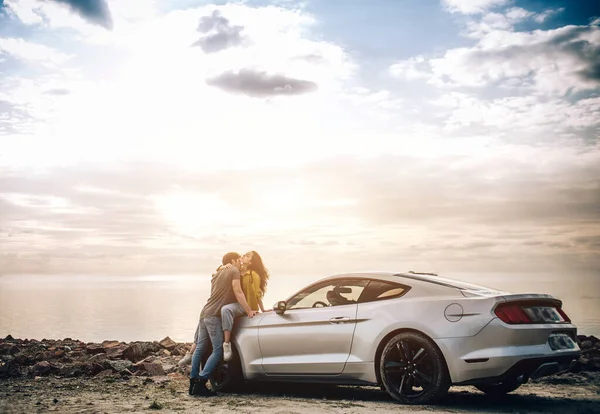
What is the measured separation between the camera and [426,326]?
7.81 meters

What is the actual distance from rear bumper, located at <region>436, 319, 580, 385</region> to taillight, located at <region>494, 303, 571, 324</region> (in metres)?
0.08

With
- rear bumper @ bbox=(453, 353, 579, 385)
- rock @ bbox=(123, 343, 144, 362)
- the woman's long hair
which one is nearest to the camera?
rear bumper @ bbox=(453, 353, 579, 385)

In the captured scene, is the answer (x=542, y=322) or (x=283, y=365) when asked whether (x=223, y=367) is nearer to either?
(x=283, y=365)

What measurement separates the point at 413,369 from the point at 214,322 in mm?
3117

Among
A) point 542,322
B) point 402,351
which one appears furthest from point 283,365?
point 542,322

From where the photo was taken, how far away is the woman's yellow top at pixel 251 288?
984cm

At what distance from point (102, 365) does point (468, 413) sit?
6740 millimetres

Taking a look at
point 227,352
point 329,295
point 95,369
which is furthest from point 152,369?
point 329,295

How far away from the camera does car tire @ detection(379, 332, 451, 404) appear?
302 inches

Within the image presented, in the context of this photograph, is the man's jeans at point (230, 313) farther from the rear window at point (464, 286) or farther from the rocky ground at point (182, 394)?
the rear window at point (464, 286)

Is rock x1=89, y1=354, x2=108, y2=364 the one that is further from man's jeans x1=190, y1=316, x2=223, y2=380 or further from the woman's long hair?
the woman's long hair

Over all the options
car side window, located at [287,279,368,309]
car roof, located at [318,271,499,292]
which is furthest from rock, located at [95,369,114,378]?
car roof, located at [318,271,499,292]

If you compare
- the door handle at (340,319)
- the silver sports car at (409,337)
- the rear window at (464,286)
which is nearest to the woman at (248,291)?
the silver sports car at (409,337)

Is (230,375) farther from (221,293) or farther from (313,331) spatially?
(313,331)
